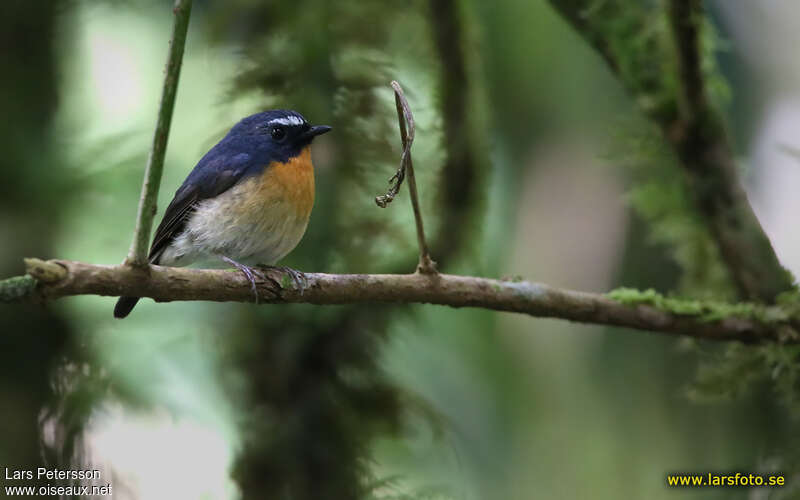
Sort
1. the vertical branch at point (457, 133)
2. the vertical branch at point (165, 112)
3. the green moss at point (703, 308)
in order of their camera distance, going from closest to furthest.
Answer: the vertical branch at point (165, 112), the green moss at point (703, 308), the vertical branch at point (457, 133)

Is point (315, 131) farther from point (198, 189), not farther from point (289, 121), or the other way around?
point (198, 189)

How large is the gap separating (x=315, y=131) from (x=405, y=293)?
112cm

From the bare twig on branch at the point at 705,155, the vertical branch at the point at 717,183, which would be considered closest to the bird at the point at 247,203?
the bare twig on branch at the point at 705,155

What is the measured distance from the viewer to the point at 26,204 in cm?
366

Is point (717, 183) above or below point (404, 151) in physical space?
above

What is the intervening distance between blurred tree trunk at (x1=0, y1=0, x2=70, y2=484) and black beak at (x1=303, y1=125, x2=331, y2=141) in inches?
49.9

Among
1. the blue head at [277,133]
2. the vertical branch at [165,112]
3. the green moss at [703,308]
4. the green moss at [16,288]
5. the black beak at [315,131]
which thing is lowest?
the green moss at [16,288]

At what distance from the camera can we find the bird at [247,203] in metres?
3.37

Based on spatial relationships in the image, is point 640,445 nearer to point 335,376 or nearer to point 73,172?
point 335,376

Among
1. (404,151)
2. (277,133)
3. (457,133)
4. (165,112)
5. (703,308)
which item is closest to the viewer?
(165,112)

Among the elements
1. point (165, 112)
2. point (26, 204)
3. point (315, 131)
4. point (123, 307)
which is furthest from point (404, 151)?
point (26, 204)

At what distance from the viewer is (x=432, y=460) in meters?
4.15

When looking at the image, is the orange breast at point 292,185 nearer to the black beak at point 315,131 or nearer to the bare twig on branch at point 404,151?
the black beak at point 315,131

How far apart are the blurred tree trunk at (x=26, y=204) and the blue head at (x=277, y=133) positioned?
0.97m
